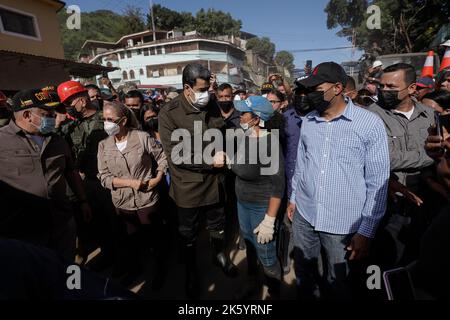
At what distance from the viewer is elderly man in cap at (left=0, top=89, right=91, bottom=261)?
189 centimetres

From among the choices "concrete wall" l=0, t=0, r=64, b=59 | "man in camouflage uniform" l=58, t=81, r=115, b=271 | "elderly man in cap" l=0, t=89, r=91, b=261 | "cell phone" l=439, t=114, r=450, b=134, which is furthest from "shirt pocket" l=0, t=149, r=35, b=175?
"concrete wall" l=0, t=0, r=64, b=59

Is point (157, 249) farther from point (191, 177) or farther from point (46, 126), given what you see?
point (46, 126)

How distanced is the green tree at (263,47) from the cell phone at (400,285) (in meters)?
85.2

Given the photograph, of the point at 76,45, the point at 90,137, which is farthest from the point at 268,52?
the point at 90,137

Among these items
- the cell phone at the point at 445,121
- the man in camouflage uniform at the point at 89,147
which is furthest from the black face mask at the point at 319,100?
the man in camouflage uniform at the point at 89,147

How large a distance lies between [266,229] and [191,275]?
3.66 ft

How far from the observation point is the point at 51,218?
84.0 inches

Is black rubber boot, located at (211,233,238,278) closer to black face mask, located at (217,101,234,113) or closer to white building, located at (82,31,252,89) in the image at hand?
black face mask, located at (217,101,234,113)

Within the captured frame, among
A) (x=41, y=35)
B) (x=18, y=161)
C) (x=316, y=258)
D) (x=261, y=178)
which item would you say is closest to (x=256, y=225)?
(x=261, y=178)

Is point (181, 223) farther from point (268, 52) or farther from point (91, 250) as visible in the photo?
point (268, 52)

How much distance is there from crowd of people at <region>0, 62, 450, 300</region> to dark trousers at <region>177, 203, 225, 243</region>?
0.01 meters

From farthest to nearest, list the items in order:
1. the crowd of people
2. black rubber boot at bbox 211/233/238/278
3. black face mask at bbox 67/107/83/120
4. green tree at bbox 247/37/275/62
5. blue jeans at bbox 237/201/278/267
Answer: green tree at bbox 247/37/275/62 < black face mask at bbox 67/107/83/120 < black rubber boot at bbox 211/233/238/278 < blue jeans at bbox 237/201/278/267 < the crowd of people

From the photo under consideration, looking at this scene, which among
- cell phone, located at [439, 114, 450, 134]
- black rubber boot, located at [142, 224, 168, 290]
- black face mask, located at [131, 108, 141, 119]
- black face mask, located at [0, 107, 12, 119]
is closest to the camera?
cell phone, located at [439, 114, 450, 134]

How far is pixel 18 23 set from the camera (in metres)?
12.2
